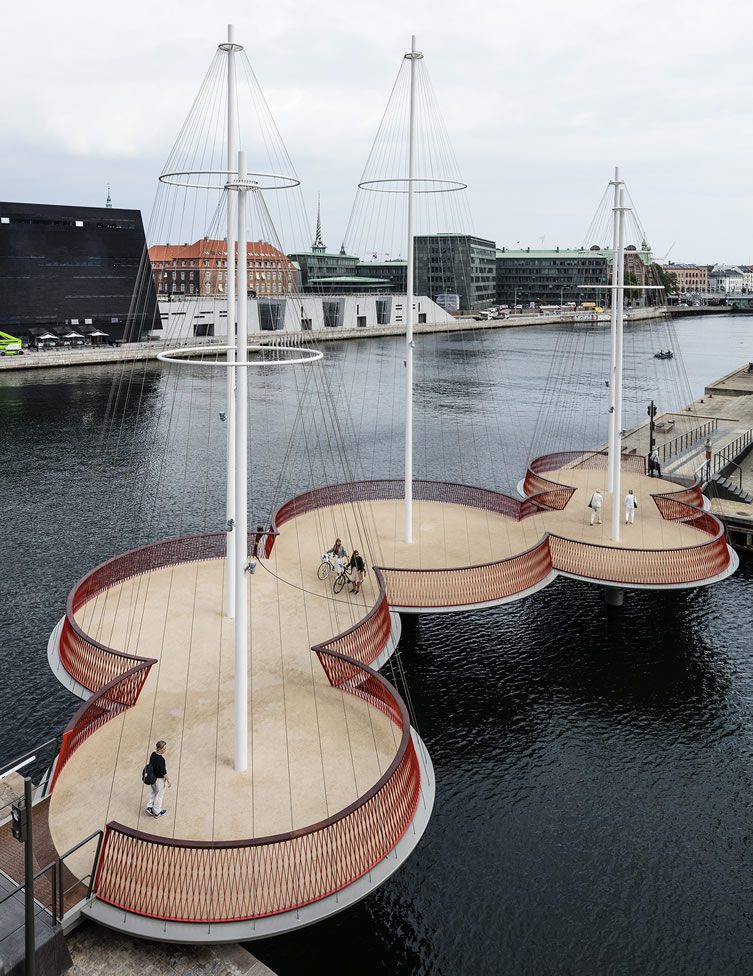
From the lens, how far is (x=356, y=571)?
2156 centimetres

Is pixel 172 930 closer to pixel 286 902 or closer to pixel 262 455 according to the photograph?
pixel 286 902

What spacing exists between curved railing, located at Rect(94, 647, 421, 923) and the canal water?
310 cm

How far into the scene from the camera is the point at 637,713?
70.2ft

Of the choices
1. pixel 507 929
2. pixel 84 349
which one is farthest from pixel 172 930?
pixel 84 349

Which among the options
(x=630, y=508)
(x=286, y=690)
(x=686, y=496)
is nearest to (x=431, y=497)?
(x=630, y=508)

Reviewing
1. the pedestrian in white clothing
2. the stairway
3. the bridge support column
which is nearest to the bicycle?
the bridge support column

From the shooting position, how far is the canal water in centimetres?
1434

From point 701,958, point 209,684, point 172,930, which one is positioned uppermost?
point 209,684

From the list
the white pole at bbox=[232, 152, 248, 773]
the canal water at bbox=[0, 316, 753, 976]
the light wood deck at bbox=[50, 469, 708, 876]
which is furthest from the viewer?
the canal water at bbox=[0, 316, 753, 976]

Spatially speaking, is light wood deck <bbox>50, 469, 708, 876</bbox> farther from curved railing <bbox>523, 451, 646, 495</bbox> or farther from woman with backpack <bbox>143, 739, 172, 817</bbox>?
curved railing <bbox>523, 451, 646, 495</bbox>

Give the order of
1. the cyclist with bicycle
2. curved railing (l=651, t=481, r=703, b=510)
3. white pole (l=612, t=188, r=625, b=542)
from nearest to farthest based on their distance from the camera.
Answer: the cyclist with bicycle
white pole (l=612, t=188, r=625, b=542)
curved railing (l=651, t=481, r=703, b=510)

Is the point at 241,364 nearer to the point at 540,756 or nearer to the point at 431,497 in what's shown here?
the point at 540,756

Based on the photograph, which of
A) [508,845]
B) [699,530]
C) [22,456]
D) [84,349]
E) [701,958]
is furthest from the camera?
[84,349]

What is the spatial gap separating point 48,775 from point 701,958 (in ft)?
37.4
